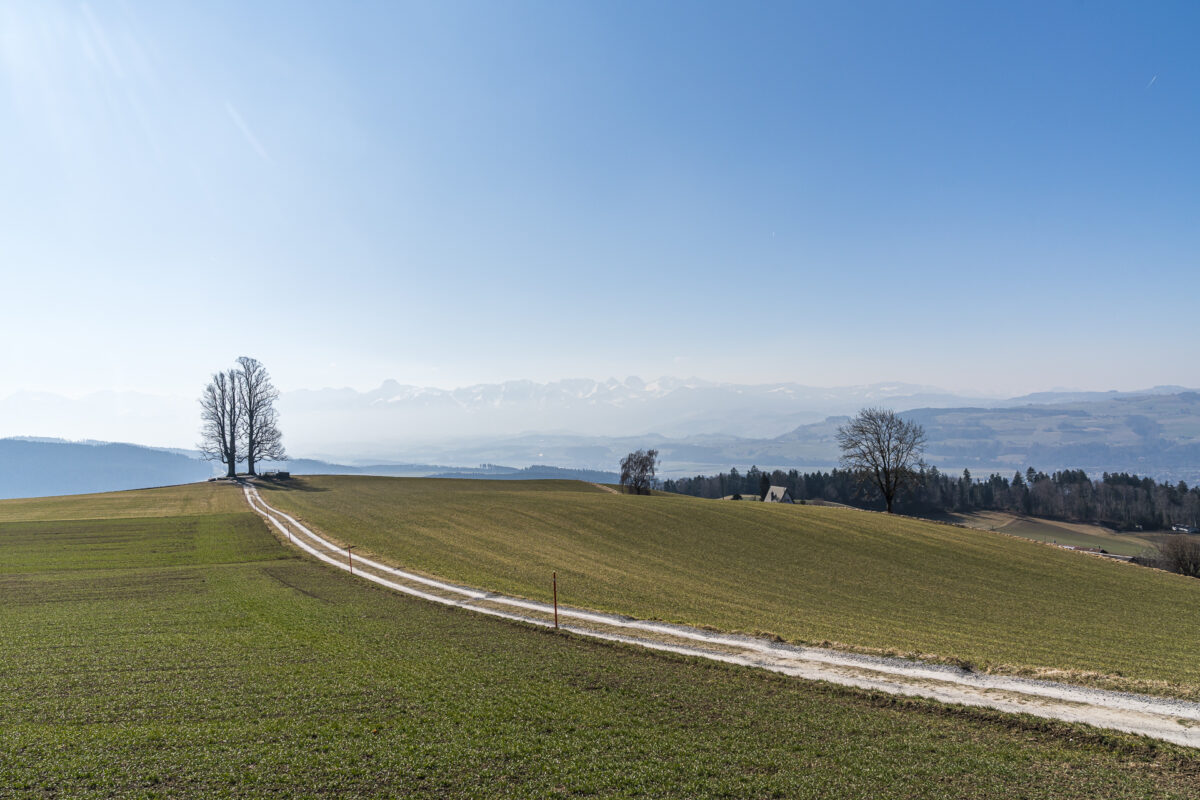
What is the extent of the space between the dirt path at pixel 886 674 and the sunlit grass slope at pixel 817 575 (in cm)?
119

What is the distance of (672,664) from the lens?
50.7 feet

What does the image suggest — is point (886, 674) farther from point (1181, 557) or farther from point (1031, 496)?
point (1031, 496)

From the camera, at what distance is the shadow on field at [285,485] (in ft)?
243

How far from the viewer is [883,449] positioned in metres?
70.6

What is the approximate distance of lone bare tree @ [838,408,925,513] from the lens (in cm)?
7025

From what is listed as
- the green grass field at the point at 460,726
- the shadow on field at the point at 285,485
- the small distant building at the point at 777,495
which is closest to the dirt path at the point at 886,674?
the green grass field at the point at 460,726

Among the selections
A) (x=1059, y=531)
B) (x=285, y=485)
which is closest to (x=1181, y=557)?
(x=1059, y=531)

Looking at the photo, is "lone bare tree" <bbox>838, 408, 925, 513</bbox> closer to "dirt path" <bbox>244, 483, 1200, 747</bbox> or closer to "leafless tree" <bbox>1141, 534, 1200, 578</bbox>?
"leafless tree" <bbox>1141, 534, 1200, 578</bbox>

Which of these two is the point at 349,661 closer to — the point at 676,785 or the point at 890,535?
the point at 676,785

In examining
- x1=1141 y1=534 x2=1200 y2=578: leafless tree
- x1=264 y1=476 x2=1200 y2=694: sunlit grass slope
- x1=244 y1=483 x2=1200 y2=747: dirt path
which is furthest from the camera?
x1=1141 y1=534 x2=1200 y2=578: leafless tree

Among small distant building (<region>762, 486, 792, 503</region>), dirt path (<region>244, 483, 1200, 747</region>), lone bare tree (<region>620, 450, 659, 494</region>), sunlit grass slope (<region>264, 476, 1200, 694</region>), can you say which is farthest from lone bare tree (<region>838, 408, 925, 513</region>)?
dirt path (<region>244, 483, 1200, 747</region>)

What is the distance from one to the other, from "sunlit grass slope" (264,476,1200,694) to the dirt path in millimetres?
1191

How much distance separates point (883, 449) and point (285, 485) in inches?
3163

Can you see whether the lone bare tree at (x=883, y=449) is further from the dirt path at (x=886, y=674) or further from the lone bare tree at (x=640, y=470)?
the dirt path at (x=886, y=674)
